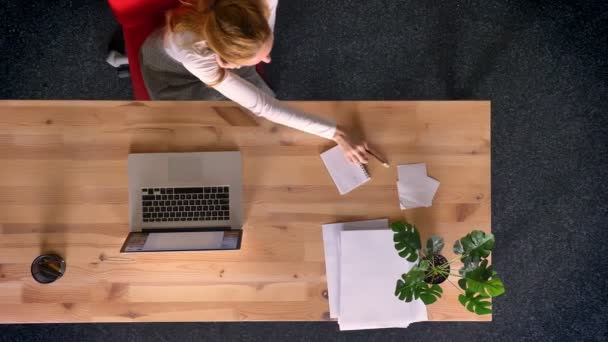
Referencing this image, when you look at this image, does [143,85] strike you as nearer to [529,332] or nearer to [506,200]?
[506,200]

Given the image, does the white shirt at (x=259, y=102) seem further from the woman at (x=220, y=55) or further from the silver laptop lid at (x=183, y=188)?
the silver laptop lid at (x=183, y=188)

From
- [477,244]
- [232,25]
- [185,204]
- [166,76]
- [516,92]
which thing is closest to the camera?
[232,25]

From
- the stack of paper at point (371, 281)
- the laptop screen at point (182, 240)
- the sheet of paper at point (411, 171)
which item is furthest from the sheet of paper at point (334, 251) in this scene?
the laptop screen at point (182, 240)

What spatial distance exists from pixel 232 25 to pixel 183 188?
0.46 metres

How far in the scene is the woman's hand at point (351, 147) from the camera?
1.15m

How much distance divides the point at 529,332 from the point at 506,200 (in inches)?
22.9

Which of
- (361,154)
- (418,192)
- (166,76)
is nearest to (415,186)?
(418,192)

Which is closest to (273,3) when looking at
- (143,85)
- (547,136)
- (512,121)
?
(143,85)

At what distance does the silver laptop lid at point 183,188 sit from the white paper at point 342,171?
25 cm

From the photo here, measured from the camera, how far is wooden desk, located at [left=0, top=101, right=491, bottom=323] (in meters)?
1.15

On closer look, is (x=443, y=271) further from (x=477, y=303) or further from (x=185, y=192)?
(x=185, y=192)

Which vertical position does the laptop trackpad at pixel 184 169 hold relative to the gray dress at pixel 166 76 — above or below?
below

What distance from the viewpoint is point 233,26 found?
0.93 meters

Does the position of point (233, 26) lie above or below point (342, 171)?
above
